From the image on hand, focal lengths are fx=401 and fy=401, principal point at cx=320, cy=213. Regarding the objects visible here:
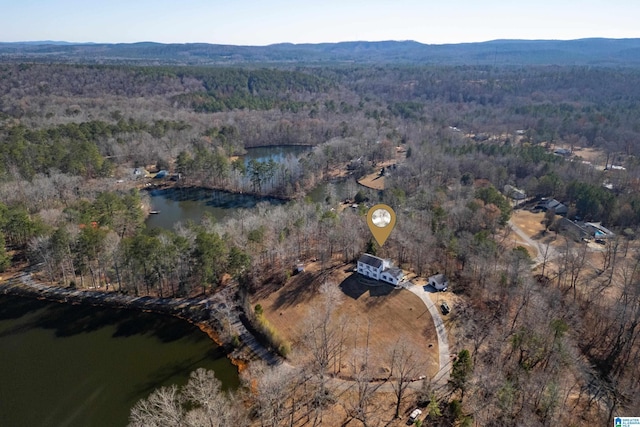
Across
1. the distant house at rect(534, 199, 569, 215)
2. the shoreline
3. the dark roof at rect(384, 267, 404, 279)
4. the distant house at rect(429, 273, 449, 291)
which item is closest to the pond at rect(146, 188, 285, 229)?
the shoreline

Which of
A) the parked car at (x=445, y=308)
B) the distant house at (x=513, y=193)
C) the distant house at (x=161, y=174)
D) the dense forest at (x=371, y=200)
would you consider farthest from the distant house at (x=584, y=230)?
the distant house at (x=161, y=174)

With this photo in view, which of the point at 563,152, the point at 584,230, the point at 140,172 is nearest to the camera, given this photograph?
the point at 584,230

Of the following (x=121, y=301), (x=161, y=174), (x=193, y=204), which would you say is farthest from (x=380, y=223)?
(x=161, y=174)

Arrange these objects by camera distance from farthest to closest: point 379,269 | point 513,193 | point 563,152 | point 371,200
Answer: point 563,152 → point 513,193 → point 371,200 → point 379,269

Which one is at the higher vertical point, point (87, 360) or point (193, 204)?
point (87, 360)

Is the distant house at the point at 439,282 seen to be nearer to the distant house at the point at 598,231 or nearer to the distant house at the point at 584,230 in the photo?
the distant house at the point at 584,230

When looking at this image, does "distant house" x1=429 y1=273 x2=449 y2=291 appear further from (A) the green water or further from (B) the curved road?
(A) the green water

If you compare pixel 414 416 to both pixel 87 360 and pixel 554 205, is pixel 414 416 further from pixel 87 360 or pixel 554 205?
pixel 554 205

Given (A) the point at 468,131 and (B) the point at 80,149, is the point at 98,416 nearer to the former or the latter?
(B) the point at 80,149
